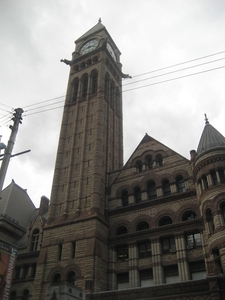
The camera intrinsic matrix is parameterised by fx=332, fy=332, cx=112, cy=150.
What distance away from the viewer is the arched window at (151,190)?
34419 millimetres

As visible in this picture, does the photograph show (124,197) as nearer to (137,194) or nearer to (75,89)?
(137,194)

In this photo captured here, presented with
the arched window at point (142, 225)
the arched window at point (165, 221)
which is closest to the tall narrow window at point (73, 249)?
the arched window at point (142, 225)

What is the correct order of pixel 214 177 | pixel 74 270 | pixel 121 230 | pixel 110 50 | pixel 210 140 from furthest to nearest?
pixel 110 50 → pixel 121 230 → pixel 210 140 → pixel 74 270 → pixel 214 177

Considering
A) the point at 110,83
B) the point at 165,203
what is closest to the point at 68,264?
the point at 165,203

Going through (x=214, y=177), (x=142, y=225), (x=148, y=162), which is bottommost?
(x=142, y=225)

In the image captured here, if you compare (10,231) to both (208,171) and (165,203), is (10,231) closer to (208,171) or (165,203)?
(165,203)

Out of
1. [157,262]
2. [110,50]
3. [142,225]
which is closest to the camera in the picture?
[157,262]

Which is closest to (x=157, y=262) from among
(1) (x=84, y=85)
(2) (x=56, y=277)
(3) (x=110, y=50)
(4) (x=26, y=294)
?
(2) (x=56, y=277)

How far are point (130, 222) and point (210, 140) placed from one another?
11247 millimetres

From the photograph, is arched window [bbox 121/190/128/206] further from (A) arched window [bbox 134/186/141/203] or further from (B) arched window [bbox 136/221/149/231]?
(B) arched window [bbox 136/221/149/231]

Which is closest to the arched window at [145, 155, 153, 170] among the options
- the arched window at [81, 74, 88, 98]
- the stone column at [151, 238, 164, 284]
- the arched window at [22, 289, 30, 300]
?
the stone column at [151, 238, 164, 284]

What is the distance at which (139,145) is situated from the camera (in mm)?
39031

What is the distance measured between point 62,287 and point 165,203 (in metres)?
16.6

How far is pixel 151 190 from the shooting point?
34938 mm
